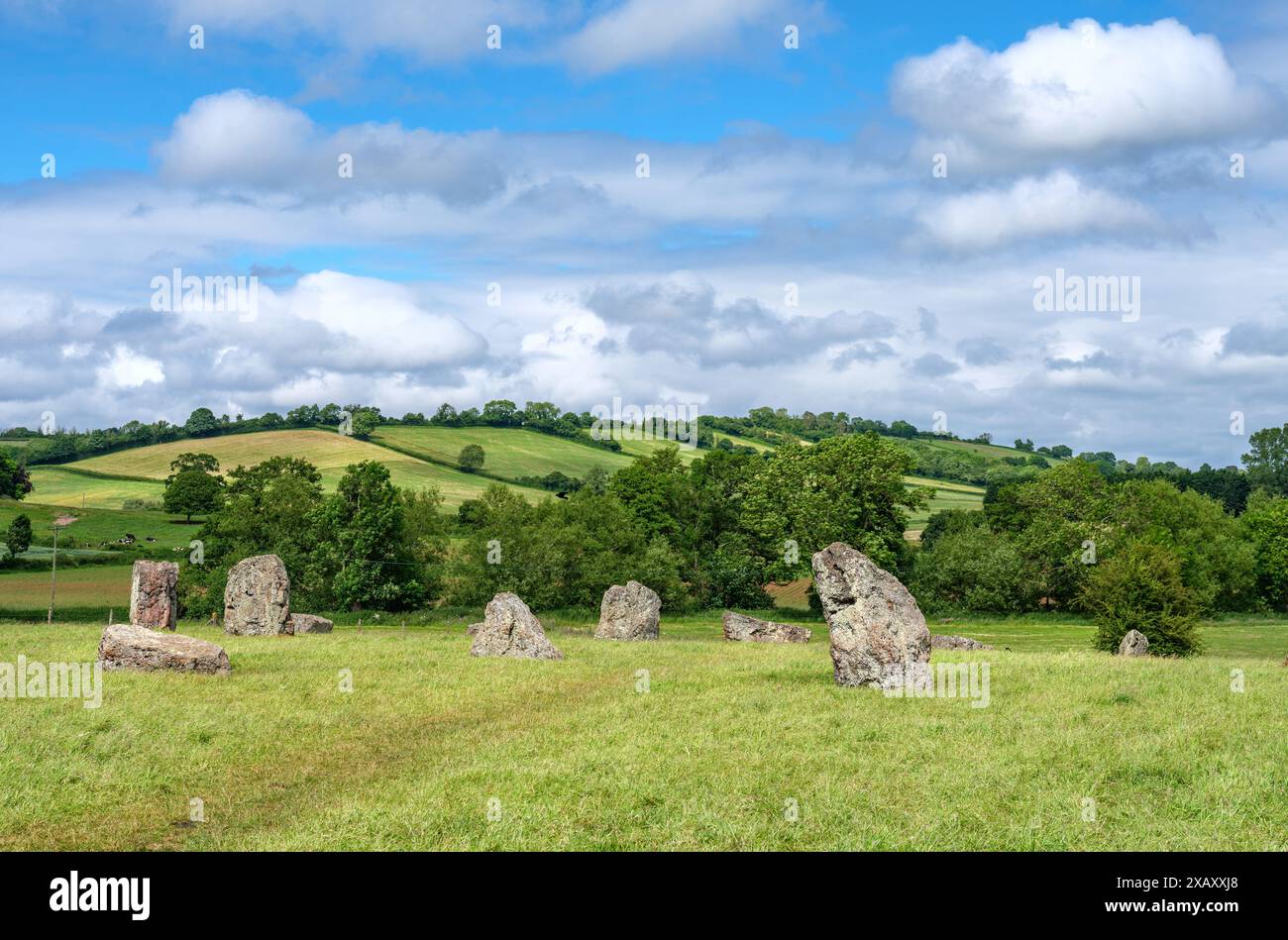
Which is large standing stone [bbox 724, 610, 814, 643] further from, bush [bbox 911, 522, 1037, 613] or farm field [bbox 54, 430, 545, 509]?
farm field [bbox 54, 430, 545, 509]

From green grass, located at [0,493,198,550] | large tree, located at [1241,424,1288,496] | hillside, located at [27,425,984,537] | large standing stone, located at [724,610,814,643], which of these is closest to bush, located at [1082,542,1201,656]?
large standing stone, located at [724,610,814,643]

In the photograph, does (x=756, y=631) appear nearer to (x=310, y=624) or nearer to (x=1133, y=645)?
(x=1133, y=645)

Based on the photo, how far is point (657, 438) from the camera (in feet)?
585

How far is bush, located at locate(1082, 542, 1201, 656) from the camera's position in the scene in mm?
38250

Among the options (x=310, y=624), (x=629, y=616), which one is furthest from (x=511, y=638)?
(x=310, y=624)

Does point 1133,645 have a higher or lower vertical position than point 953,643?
higher

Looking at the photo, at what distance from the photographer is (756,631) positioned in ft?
163

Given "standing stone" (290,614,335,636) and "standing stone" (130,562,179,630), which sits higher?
"standing stone" (130,562,179,630)

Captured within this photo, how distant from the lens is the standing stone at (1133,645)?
121ft

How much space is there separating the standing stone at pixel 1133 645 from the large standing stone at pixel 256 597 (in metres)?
29.9

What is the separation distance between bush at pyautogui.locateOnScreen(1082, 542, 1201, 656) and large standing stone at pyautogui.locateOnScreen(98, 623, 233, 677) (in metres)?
29.7

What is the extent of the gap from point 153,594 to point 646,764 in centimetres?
2674
